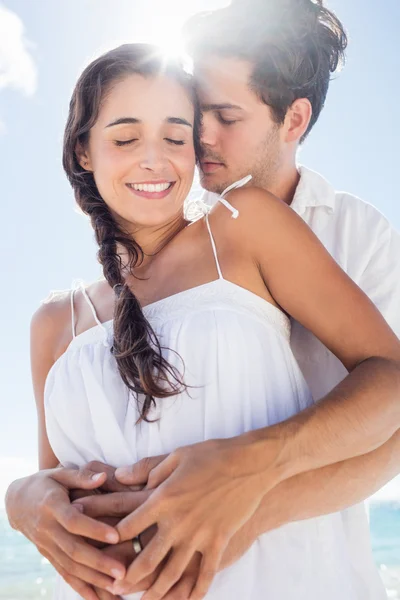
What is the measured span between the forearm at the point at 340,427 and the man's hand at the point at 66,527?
49 centimetres

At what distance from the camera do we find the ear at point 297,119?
3938 millimetres

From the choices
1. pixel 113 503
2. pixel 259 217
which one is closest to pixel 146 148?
pixel 259 217

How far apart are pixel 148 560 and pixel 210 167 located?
2.14 meters

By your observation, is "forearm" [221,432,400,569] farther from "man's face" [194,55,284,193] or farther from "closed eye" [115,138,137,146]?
"man's face" [194,55,284,193]

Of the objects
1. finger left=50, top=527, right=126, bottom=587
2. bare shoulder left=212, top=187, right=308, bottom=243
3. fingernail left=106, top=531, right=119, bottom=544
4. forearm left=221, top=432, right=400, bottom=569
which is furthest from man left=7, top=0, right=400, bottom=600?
bare shoulder left=212, top=187, right=308, bottom=243

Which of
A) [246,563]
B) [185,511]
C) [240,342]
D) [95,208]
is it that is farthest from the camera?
[95,208]

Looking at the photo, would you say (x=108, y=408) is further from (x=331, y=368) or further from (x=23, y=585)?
(x=23, y=585)

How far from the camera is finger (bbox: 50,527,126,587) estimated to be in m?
2.03

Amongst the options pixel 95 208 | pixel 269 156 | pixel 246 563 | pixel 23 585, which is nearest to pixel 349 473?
pixel 246 563

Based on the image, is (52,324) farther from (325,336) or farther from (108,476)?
(325,336)

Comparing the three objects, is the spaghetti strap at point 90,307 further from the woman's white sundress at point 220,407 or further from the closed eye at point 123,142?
the closed eye at point 123,142

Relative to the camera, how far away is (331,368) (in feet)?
9.42

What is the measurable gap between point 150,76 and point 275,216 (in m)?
0.77

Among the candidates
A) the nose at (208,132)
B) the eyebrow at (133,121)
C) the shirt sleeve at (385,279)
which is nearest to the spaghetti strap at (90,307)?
the eyebrow at (133,121)
